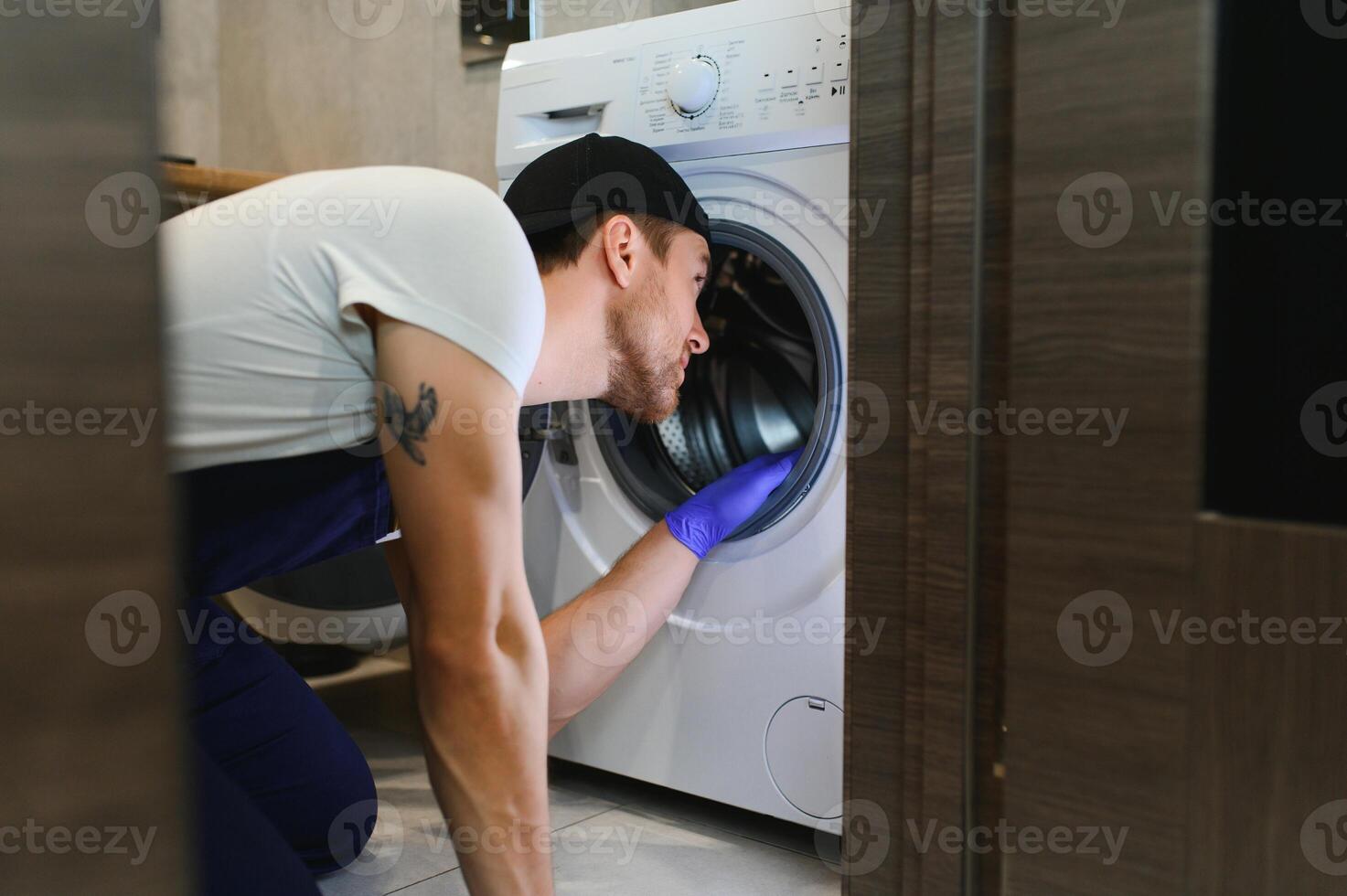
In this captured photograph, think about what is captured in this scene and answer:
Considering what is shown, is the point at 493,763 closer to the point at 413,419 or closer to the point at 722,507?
the point at 413,419

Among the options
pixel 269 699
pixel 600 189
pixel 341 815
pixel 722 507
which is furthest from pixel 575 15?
pixel 341 815

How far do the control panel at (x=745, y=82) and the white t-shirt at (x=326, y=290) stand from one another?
0.52 m

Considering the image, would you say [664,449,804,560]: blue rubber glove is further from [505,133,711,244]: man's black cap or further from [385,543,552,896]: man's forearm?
[385,543,552,896]: man's forearm

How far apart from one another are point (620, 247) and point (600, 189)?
8 centimetres

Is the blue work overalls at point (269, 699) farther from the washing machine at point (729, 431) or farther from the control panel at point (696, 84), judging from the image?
the control panel at point (696, 84)

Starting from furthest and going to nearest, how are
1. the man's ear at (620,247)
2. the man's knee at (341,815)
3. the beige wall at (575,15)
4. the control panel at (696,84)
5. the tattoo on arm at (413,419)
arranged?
the beige wall at (575,15)
the man's knee at (341,815)
the control panel at (696,84)
the man's ear at (620,247)
the tattoo on arm at (413,419)

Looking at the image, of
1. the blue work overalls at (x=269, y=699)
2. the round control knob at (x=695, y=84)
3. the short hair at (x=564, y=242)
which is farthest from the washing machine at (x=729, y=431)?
the blue work overalls at (x=269, y=699)

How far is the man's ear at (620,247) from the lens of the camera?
1.06m

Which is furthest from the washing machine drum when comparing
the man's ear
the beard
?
the man's ear

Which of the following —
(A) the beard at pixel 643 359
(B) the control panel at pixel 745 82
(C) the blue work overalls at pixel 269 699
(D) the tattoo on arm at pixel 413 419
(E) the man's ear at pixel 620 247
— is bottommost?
(C) the blue work overalls at pixel 269 699

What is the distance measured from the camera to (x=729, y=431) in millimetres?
1536

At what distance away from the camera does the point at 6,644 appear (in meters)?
0.34

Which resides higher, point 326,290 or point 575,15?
point 575,15

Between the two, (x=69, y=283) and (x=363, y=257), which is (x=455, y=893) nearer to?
(x=363, y=257)
